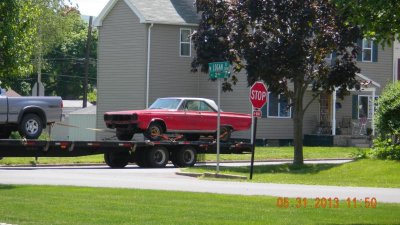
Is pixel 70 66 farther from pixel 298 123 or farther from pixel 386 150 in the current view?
pixel 386 150

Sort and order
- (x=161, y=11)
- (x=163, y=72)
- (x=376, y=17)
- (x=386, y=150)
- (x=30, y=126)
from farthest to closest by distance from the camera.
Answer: (x=161, y=11) < (x=163, y=72) < (x=30, y=126) < (x=386, y=150) < (x=376, y=17)

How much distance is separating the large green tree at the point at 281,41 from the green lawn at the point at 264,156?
4826 mm

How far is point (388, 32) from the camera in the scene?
46.8 ft

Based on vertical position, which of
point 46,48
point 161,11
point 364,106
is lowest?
point 364,106

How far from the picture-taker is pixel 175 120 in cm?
3325

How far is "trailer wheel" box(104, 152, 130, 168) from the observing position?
32875 mm

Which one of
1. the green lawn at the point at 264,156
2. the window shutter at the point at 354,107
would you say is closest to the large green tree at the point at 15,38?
the green lawn at the point at 264,156

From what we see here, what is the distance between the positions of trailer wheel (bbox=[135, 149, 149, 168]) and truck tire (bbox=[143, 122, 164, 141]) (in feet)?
1.89

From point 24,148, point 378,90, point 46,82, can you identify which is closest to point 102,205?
point 24,148

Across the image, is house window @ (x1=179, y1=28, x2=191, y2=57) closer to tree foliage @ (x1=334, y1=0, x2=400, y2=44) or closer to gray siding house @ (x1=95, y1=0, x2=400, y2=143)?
gray siding house @ (x1=95, y1=0, x2=400, y2=143)

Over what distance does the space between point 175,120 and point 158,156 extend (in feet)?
5.17

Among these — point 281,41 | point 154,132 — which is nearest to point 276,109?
point 154,132

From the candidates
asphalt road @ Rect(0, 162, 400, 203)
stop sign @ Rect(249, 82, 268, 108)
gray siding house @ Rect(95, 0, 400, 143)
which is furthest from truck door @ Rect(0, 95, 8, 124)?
gray siding house @ Rect(95, 0, 400, 143)

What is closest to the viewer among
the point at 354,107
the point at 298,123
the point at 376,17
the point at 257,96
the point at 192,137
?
the point at 376,17
